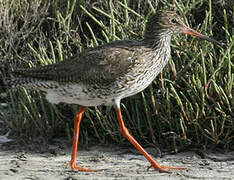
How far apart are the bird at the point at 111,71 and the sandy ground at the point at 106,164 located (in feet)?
0.45

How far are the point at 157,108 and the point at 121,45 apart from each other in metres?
0.77

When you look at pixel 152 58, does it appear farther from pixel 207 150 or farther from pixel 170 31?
pixel 207 150

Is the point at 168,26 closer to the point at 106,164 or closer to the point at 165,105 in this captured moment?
the point at 165,105

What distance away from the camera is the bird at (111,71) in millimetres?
3984

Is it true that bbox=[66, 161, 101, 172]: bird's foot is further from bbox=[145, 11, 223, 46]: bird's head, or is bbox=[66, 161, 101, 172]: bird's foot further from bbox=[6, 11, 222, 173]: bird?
bbox=[145, 11, 223, 46]: bird's head

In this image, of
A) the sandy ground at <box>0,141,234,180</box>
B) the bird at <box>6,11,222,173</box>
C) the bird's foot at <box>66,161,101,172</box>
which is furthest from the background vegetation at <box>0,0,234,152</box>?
the bird's foot at <box>66,161,101,172</box>

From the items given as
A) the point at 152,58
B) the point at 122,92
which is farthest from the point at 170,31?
the point at 122,92

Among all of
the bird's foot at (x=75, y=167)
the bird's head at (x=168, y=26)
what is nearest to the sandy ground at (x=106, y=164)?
the bird's foot at (x=75, y=167)

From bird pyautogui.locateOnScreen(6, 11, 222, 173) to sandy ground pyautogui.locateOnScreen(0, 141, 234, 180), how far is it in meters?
0.14

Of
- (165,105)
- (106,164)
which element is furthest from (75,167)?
(165,105)

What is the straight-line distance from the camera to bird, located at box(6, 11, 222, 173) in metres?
3.98

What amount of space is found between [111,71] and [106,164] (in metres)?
0.89

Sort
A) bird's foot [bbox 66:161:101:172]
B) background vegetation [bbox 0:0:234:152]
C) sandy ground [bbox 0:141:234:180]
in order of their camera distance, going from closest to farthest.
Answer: sandy ground [bbox 0:141:234:180] → bird's foot [bbox 66:161:101:172] → background vegetation [bbox 0:0:234:152]

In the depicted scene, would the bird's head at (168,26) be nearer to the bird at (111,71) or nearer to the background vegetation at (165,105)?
the bird at (111,71)
